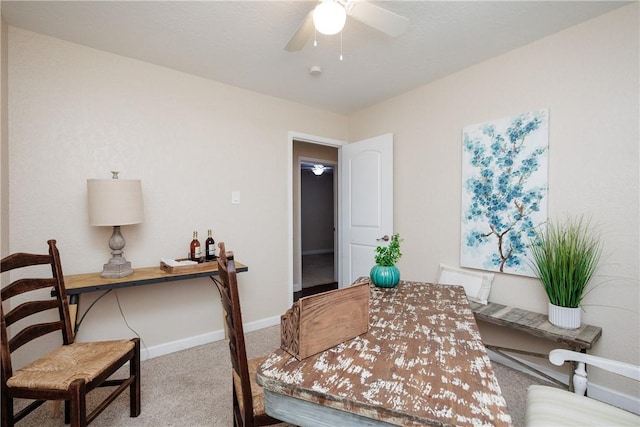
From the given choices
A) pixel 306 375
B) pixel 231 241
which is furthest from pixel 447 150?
pixel 306 375

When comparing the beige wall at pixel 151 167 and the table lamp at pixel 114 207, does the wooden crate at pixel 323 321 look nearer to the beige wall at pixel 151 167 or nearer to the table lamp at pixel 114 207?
the table lamp at pixel 114 207

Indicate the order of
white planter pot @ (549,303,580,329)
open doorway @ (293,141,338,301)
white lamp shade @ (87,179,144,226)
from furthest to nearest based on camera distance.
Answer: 1. open doorway @ (293,141,338,301)
2. white lamp shade @ (87,179,144,226)
3. white planter pot @ (549,303,580,329)

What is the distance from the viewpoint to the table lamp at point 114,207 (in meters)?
1.88

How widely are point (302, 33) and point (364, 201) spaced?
6.54 feet

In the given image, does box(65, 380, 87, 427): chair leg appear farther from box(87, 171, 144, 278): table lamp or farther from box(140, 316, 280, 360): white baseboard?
box(140, 316, 280, 360): white baseboard

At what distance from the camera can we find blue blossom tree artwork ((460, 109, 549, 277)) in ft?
6.67

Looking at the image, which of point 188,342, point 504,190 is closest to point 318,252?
point 188,342

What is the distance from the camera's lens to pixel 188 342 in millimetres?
2543

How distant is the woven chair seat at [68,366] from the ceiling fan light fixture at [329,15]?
1.96 metres

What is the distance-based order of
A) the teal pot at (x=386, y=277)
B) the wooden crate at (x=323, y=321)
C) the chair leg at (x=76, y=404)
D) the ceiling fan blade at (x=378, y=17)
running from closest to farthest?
the wooden crate at (x=323, y=321) < the chair leg at (x=76, y=404) < the ceiling fan blade at (x=378, y=17) < the teal pot at (x=386, y=277)

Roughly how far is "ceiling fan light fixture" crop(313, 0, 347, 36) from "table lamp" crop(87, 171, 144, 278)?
5.32 feet

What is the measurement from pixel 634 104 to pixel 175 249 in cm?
337

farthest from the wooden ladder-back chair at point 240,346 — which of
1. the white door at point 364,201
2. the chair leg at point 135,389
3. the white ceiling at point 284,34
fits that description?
the white door at point 364,201

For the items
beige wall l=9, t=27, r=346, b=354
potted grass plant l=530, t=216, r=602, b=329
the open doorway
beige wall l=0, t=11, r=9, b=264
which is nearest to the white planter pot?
potted grass plant l=530, t=216, r=602, b=329
